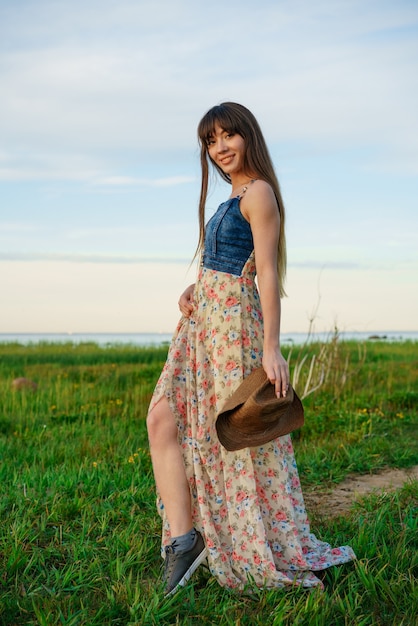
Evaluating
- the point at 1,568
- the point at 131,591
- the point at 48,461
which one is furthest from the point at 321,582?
the point at 48,461

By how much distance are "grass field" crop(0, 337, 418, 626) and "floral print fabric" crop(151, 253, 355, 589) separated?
127mm

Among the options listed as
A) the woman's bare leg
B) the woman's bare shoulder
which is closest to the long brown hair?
the woman's bare shoulder

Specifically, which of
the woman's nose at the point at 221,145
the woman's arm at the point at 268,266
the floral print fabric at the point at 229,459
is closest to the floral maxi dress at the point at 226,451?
the floral print fabric at the point at 229,459

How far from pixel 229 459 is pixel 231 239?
37.5 inches

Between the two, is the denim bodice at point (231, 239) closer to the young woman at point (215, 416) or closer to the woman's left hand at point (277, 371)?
the young woman at point (215, 416)

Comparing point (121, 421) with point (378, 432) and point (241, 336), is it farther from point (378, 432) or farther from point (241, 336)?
point (241, 336)

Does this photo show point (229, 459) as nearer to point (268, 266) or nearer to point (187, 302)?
point (187, 302)

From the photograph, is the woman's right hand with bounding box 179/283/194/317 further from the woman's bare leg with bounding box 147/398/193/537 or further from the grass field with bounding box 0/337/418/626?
the grass field with bounding box 0/337/418/626

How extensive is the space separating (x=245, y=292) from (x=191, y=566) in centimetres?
121

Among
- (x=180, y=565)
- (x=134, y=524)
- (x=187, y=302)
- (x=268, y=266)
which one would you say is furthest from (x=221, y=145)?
(x=134, y=524)

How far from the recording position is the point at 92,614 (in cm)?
291

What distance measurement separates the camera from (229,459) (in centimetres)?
307

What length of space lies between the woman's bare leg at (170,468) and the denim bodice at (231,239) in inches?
25.9

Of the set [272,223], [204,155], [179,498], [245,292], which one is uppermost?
[204,155]
